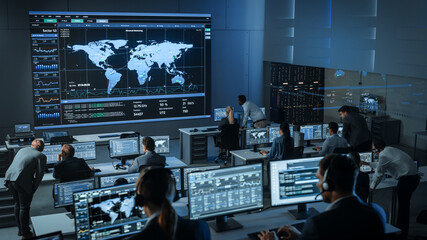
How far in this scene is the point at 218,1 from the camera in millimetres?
11352

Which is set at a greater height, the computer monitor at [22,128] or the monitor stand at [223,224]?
the computer monitor at [22,128]

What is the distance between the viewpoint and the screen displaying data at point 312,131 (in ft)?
27.6

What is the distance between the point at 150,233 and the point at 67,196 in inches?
121

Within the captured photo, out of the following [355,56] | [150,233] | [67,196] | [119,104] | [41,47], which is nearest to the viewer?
[150,233]

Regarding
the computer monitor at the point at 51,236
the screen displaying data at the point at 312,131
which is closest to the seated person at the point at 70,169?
the computer monitor at the point at 51,236

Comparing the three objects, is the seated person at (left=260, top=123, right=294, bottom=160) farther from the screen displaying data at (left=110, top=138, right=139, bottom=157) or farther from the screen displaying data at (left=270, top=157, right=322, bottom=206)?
the screen displaying data at (left=270, top=157, right=322, bottom=206)

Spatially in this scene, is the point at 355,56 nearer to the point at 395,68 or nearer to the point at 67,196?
the point at 395,68

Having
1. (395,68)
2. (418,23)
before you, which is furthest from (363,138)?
(418,23)

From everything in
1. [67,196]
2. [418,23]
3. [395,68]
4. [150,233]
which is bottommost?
[67,196]

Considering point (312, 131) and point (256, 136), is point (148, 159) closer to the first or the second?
point (256, 136)

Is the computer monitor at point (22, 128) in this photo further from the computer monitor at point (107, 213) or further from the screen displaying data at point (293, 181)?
the screen displaying data at point (293, 181)

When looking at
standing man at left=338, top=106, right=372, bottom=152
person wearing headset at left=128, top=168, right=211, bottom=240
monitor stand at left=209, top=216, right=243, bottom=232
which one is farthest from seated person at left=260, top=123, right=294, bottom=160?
person wearing headset at left=128, top=168, right=211, bottom=240

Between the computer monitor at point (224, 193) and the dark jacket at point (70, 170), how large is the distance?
2412mm

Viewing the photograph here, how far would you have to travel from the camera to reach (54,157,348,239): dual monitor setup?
3.59m
